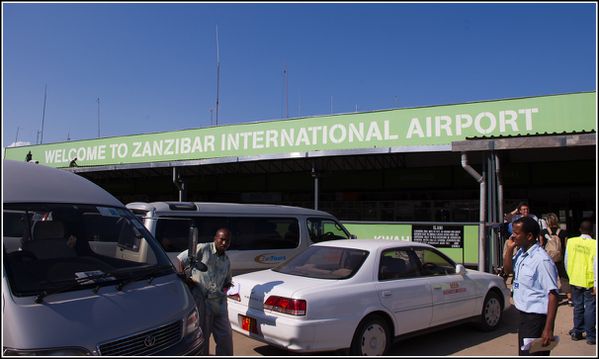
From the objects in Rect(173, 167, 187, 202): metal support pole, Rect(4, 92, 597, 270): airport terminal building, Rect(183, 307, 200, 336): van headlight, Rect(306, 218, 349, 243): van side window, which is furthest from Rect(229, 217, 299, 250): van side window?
Rect(173, 167, 187, 202): metal support pole

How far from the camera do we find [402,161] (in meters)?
16.1

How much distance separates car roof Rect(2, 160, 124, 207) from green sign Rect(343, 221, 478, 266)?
27.6ft

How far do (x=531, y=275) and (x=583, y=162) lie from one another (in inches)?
500

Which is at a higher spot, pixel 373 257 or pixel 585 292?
pixel 373 257

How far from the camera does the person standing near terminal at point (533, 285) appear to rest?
404cm

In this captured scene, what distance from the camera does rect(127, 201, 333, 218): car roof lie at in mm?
7406

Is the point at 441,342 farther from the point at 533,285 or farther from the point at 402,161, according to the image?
the point at 402,161

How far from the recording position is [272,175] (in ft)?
67.8

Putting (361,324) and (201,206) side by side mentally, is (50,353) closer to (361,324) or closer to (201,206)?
(361,324)

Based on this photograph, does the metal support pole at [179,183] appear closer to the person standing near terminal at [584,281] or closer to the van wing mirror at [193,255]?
the van wing mirror at [193,255]

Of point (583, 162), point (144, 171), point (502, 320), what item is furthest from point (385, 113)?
point (144, 171)

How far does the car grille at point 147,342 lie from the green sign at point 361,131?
10.3 meters

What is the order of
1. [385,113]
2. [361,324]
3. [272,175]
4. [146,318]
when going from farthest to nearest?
[272,175], [385,113], [361,324], [146,318]

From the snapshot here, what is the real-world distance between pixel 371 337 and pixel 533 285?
196cm
